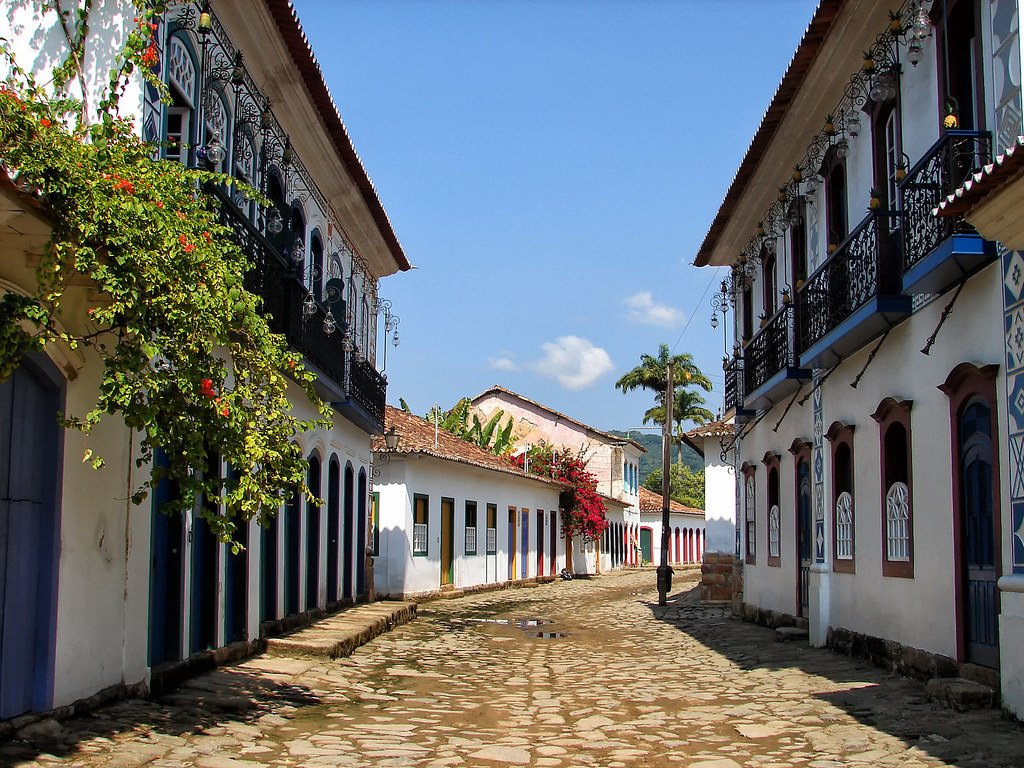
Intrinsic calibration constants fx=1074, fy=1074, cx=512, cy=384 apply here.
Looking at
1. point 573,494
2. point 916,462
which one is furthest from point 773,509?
point 573,494

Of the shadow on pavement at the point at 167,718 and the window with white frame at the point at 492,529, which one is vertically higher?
the window with white frame at the point at 492,529

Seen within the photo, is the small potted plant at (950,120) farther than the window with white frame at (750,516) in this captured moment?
No

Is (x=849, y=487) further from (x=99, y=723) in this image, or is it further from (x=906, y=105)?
(x=99, y=723)

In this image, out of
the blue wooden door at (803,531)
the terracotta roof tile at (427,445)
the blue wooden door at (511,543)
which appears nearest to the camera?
the blue wooden door at (803,531)

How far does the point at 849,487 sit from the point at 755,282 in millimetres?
6269

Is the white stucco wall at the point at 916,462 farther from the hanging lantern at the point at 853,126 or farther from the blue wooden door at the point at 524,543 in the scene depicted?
the blue wooden door at the point at 524,543

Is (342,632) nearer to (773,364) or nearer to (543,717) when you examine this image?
(543,717)

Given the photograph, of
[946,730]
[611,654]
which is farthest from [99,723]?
[611,654]

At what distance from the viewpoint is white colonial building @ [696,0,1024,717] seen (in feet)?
26.8

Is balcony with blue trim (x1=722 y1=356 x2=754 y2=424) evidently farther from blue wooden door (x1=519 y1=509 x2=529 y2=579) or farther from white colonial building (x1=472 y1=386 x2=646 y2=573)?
white colonial building (x1=472 y1=386 x2=646 y2=573)

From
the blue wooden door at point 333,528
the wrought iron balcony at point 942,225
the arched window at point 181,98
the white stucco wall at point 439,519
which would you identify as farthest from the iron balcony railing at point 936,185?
the white stucco wall at point 439,519

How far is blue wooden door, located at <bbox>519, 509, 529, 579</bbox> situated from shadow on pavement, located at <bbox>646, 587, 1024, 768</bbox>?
52.4ft

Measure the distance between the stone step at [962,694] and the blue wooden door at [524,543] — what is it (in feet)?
73.8

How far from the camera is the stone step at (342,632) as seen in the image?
11.2m
